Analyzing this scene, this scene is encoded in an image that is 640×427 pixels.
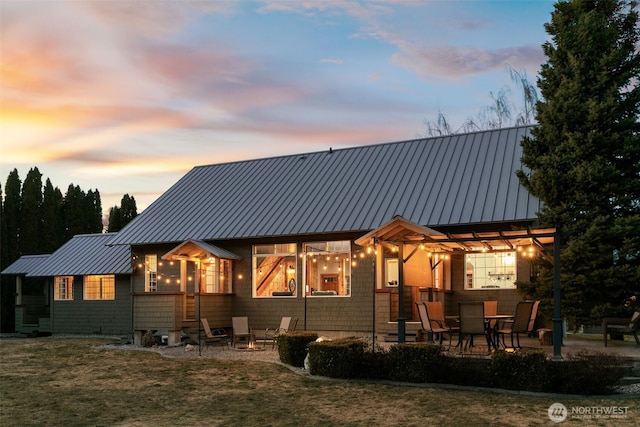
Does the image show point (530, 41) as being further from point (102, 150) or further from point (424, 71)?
point (102, 150)

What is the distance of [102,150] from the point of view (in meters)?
23.5

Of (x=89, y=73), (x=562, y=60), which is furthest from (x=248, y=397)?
(x=562, y=60)

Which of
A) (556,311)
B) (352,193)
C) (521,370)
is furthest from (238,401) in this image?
(352,193)

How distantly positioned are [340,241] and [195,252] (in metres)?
4.33

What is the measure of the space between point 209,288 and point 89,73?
292 inches

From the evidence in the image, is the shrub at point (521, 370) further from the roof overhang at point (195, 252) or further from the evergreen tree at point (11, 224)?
the evergreen tree at point (11, 224)

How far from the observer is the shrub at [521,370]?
410 inches

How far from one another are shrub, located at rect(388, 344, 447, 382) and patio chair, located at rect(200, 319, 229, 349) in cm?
734

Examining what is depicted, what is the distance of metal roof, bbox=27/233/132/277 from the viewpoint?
24.7 m

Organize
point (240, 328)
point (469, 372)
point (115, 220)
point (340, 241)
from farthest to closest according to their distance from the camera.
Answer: point (115, 220) → point (340, 241) → point (240, 328) → point (469, 372)

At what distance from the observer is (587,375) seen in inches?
400

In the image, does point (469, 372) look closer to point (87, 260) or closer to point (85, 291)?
point (85, 291)

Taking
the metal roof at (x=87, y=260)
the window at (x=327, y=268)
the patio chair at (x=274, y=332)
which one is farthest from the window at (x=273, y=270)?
the metal roof at (x=87, y=260)

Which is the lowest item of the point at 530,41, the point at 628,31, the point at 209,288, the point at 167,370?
the point at 167,370
